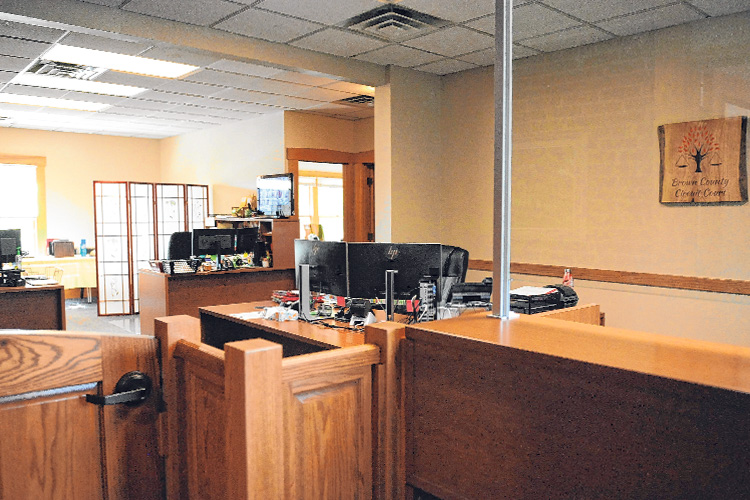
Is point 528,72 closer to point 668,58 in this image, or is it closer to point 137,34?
point 668,58

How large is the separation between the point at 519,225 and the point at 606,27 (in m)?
1.97

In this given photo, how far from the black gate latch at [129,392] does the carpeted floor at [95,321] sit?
6.23 meters

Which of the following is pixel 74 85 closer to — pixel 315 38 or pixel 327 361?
pixel 315 38

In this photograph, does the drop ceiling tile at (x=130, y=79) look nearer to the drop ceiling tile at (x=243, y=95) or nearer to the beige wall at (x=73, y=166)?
the drop ceiling tile at (x=243, y=95)

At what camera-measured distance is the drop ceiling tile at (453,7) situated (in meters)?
4.13

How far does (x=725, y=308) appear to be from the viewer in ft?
14.4

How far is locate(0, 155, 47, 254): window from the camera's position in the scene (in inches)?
366

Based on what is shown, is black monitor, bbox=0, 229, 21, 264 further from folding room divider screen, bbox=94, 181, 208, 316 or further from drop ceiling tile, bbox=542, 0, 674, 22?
drop ceiling tile, bbox=542, 0, 674, 22

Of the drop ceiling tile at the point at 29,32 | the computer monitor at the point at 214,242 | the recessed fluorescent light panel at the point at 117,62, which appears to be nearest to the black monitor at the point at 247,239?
the computer monitor at the point at 214,242

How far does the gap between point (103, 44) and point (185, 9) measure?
3.83 feet

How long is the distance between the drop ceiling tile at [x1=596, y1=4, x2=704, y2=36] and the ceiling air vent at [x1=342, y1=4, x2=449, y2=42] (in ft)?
4.57

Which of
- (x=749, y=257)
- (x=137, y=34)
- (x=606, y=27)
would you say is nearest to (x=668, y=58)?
(x=606, y=27)

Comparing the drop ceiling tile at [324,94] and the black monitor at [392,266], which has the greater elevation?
the drop ceiling tile at [324,94]

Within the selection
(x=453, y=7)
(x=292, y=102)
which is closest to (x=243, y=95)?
(x=292, y=102)
